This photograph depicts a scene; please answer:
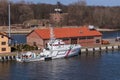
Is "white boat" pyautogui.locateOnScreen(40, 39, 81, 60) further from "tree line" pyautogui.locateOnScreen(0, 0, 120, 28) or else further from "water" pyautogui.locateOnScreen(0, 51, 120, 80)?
"tree line" pyautogui.locateOnScreen(0, 0, 120, 28)

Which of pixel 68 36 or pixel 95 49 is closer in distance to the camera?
pixel 68 36

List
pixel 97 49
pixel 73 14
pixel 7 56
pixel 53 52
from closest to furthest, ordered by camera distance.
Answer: pixel 7 56 < pixel 53 52 < pixel 97 49 < pixel 73 14

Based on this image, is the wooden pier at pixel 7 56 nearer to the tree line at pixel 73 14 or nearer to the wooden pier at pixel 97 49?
the wooden pier at pixel 97 49

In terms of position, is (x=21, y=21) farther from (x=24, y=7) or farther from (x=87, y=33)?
(x=87, y=33)

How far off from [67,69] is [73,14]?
71552mm

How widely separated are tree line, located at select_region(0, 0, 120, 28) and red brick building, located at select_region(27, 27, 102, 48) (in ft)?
160

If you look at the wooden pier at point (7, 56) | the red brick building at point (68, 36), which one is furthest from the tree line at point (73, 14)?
the wooden pier at point (7, 56)

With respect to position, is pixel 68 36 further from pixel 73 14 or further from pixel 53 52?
pixel 73 14

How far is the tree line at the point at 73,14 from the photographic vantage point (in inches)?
4198

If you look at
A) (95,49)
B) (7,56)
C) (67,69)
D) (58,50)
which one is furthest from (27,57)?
(95,49)

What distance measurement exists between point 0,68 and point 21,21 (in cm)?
6764

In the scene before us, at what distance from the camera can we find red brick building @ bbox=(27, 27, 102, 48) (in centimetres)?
5103

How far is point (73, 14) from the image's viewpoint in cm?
11012

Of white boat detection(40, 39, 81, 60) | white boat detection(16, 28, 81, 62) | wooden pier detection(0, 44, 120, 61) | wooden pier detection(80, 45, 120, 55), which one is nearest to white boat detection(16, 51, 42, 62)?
white boat detection(16, 28, 81, 62)
